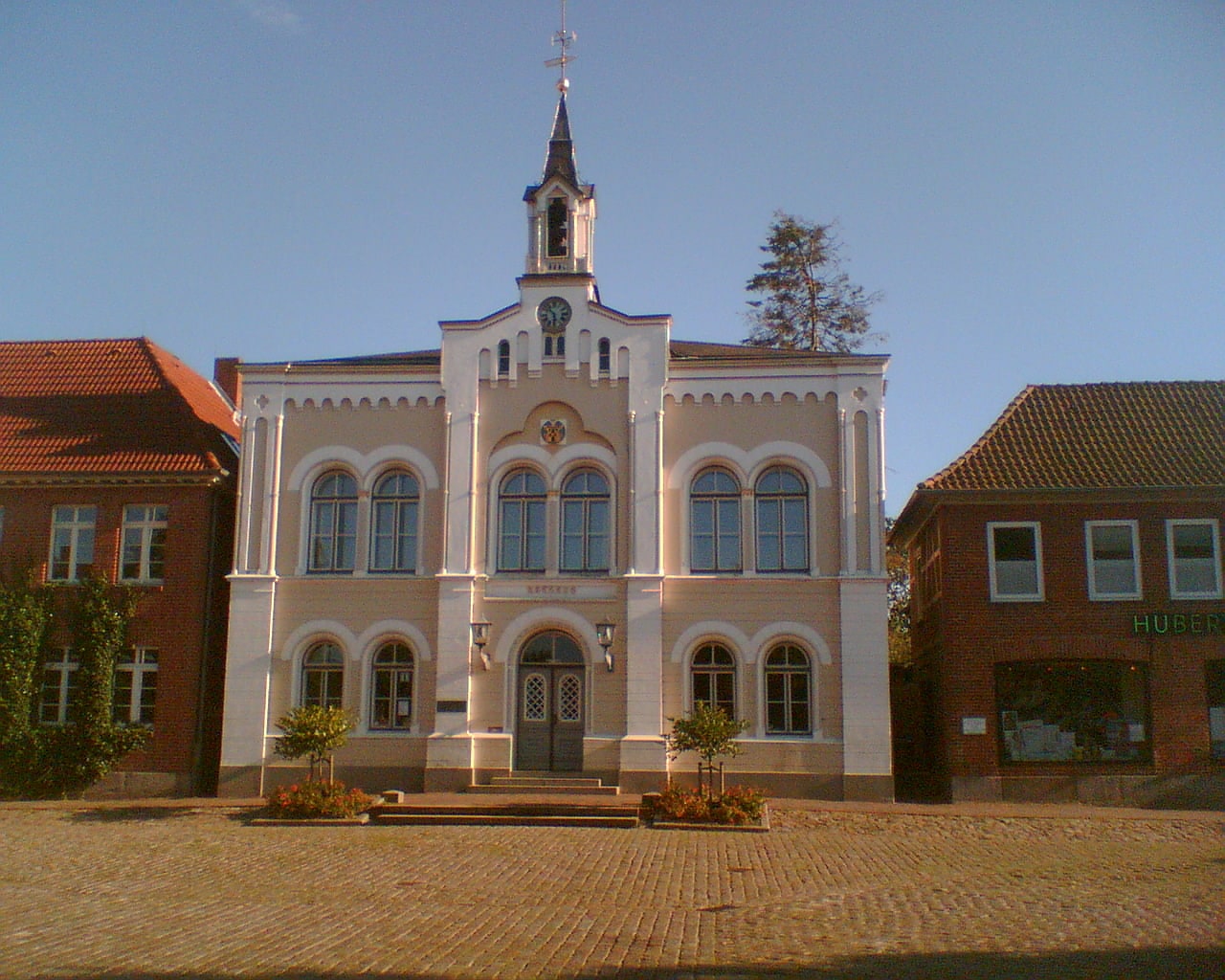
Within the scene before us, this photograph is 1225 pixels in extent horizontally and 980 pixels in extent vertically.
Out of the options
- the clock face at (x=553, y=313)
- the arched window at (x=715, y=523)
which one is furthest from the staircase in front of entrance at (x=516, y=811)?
the clock face at (x=553, y=313)

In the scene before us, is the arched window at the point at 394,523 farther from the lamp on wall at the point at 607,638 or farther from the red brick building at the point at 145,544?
the lamp on wall at the point at 607,638

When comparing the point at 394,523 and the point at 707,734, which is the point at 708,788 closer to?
the point at 707,734

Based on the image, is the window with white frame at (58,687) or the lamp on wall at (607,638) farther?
the window with white frame at (58,687)

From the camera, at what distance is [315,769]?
25000mm

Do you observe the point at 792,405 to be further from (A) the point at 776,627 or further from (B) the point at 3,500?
(B) the point at 3,500

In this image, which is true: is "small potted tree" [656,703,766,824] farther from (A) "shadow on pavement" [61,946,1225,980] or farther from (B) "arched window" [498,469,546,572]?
(A) "shadow on pavement" [61,946,1225,980]

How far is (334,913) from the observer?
13.6 m

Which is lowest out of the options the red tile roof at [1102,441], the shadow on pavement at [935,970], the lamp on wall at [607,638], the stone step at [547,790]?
the shadow on pavement at [935,970]

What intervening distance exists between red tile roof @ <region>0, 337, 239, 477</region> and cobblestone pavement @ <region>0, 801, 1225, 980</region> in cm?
802

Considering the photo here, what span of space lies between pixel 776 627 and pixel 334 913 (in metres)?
13.1

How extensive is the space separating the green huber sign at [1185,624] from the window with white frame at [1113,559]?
0.63m

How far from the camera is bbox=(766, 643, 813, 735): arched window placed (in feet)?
81.6

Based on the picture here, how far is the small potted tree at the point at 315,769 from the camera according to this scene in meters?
21.8

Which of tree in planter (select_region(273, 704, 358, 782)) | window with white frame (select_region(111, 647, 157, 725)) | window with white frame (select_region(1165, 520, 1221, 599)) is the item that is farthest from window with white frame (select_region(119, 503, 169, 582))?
window with white frame (select_region(1165, 520, 1221, 599))
